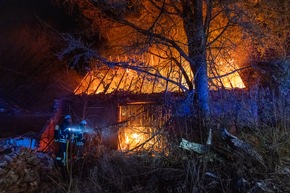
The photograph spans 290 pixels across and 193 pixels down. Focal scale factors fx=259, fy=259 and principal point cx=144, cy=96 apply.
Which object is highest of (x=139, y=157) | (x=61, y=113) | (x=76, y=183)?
(x=61, y=113)

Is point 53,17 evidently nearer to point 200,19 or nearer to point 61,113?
point 61,113

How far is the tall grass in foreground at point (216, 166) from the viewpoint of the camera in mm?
4402

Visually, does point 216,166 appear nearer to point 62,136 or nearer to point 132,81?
point 62,136

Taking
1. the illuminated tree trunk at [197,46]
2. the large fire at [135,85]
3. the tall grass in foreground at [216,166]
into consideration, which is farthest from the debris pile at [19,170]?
the illuminated tree trunk at [197,46]

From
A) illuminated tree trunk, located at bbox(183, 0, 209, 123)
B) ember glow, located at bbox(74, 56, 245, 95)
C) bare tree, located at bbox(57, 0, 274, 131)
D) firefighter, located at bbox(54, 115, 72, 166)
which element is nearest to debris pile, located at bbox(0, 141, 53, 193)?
firefighter, located at bbox(54, 115, 72, 166)

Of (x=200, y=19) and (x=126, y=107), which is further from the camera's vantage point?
(x=126, y=107)

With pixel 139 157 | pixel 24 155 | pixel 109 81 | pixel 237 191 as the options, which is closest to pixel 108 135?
pixel 109 81

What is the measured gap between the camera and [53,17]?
648 inches

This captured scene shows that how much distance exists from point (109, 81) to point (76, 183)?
719 cm

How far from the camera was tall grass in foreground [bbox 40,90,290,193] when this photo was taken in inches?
173

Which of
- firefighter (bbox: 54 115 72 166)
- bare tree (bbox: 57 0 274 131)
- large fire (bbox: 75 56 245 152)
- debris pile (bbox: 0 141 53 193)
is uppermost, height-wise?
bare tree (bbox: 57 0 274 131)

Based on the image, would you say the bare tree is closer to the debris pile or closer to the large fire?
the large fire

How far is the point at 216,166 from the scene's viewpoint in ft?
16.6

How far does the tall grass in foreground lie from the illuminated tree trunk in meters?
1.52
